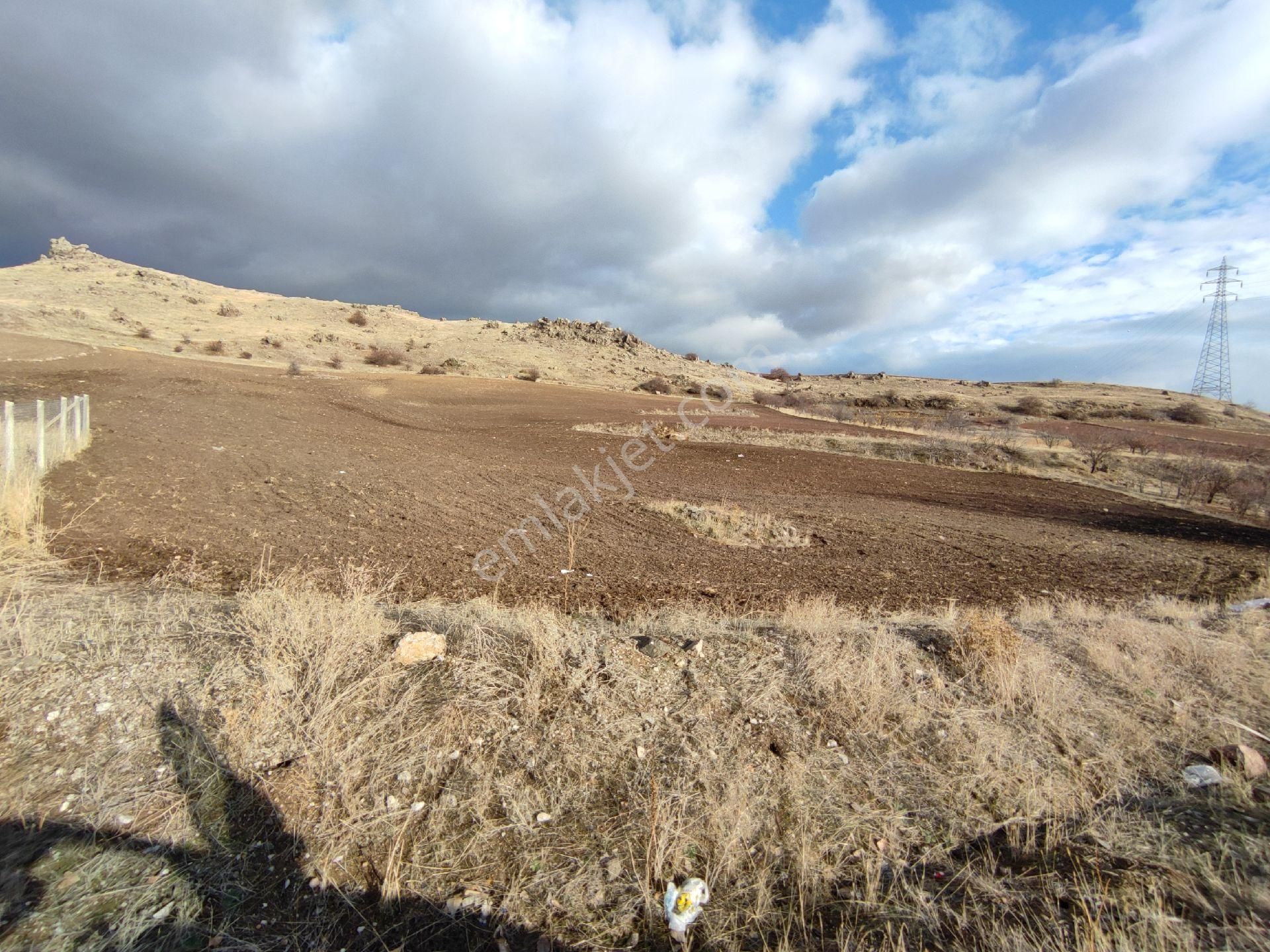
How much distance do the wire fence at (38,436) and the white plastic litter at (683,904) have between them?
371 inches

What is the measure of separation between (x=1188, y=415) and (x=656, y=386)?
49.6 meters

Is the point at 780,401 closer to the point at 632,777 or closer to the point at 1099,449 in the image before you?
the point at 1099,449

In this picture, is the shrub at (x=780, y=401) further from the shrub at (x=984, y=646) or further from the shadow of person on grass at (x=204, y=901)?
the shadow of person on grass at (x=204, y=901)

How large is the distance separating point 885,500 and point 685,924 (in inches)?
544

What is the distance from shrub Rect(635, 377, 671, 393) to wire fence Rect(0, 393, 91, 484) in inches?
1734

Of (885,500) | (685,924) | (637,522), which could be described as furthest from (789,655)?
(885,500)

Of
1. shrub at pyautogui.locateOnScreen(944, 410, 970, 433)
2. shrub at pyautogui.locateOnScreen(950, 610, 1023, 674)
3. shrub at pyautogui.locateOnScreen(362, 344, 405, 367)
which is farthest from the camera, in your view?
shrub at pyautogui.locateOnScreen(362, 344, 405, 367)

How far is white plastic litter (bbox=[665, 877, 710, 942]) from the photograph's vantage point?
2252 mm

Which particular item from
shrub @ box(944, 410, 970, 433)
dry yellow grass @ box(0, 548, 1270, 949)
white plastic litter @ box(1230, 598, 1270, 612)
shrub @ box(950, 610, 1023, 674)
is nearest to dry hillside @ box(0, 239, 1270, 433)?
shrub @ box(944, 410, 970, 433)

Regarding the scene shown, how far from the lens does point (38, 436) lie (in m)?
9.46

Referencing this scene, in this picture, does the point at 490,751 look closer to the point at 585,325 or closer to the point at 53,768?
the point at 53,768

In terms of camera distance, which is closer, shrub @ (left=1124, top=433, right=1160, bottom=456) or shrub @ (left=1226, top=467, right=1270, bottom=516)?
shrub @ (left=1226, top=467, right=1270, bottom=516)

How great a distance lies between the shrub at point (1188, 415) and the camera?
49.1m

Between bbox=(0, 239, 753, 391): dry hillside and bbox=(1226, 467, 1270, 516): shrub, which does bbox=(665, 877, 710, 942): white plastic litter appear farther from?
bbox=(0, 239, 753, 391): dry hillside
